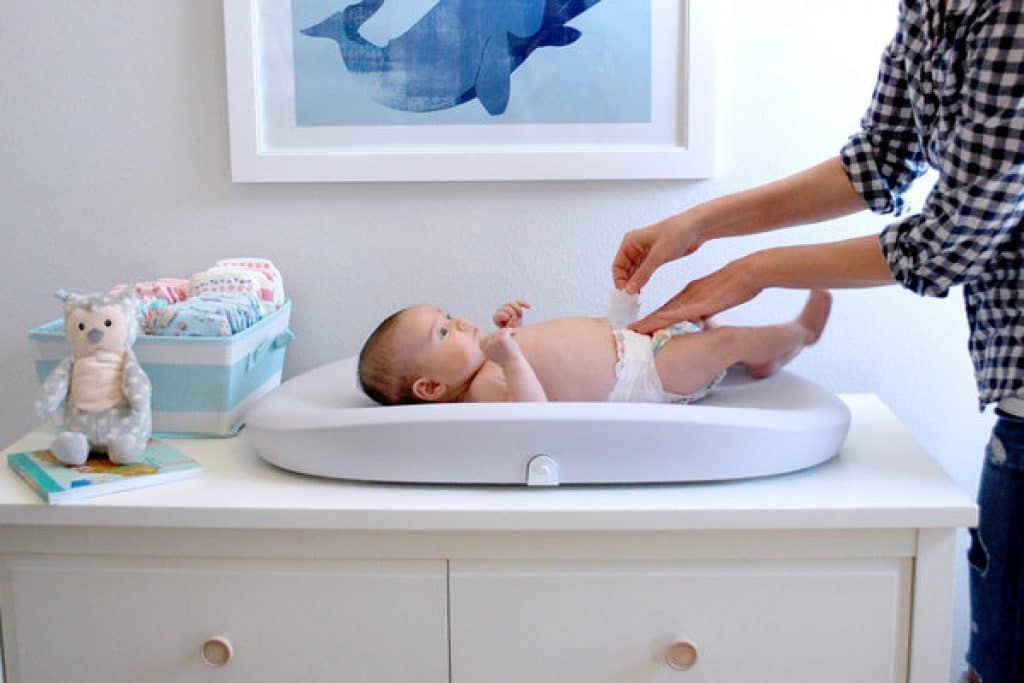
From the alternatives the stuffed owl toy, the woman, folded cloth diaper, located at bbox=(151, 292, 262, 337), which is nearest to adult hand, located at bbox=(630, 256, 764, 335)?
the woman

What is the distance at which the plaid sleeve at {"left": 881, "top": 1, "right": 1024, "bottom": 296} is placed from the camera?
3.16ft

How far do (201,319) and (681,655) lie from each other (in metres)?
0.73

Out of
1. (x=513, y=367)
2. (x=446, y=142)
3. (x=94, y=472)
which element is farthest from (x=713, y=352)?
(x=94, y=472)

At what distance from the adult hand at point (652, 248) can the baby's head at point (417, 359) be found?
0.73ft

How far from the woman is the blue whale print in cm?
49

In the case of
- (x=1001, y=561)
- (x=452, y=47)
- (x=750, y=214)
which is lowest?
(x=1001, y=561)

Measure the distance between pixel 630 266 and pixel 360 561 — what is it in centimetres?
56

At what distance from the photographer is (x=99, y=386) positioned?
4.14 ft

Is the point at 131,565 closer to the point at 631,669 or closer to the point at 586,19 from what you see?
the point at 631,669

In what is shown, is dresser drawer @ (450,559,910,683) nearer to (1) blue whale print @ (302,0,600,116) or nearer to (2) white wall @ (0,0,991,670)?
(2) white wall @ (0,0,991,670)

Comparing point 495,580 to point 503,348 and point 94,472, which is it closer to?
point 503,348

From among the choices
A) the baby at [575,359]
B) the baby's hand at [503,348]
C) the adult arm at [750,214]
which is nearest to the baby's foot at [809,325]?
the baby at [575,359]

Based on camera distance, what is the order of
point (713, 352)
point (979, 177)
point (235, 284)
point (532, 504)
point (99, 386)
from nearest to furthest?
point (979, 177) → point (532, 504) → point (99, 386) → point (713, 352) → point (235, 284)

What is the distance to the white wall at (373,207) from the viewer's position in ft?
5.28
